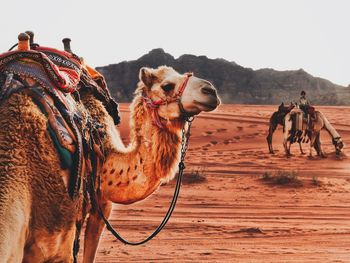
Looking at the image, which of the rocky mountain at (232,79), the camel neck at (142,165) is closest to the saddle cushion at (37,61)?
the camel neck at (142,165)

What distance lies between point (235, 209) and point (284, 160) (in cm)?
967

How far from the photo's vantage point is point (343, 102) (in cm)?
6788

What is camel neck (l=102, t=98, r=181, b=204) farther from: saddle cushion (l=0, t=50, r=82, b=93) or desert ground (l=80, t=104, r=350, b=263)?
desert ground (l=80, t=104, r=350, b=263)

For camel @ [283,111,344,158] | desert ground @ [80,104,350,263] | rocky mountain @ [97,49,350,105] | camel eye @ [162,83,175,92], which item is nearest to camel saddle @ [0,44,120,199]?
camel eye @ [162,83,175,92]

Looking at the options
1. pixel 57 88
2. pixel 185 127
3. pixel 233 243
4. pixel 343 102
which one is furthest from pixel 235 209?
pixel 343 102

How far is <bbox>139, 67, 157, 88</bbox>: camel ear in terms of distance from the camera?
4.97 metres

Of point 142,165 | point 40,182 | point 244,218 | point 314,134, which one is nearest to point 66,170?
point 40,182

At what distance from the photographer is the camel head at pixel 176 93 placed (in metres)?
4.73

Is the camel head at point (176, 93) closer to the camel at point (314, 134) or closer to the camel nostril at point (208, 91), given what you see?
the camel nostril at point (208, 91)

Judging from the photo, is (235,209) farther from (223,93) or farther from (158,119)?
(223,93)

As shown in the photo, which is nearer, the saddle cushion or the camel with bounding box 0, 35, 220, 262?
the camel with bounding box 0, 35, 220, 262

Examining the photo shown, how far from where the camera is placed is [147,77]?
5012mm

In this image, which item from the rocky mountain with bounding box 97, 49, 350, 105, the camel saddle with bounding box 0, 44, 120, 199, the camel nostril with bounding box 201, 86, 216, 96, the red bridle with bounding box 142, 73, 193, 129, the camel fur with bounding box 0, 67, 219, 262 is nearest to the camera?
the camel fur with bounding box 0, 67, 219, 262

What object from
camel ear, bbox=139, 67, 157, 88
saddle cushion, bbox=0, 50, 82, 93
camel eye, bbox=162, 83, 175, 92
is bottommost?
camel eye, bbox=162, 83, 175, 92
